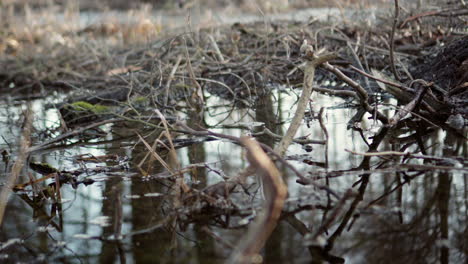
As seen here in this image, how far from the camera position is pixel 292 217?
4.17 feet

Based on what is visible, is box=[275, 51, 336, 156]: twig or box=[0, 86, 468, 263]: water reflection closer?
box=[0, 86, 468, 263]: water reflection

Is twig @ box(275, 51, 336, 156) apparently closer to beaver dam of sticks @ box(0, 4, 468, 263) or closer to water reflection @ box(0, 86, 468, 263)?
beaver dam of sticks @ box(0, 4, 468, 263)

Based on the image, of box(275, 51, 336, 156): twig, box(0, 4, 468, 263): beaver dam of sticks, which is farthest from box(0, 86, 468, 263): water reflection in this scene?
box(275, 51, 336, 156): twig

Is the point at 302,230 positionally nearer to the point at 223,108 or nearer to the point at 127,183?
the point at 127,183

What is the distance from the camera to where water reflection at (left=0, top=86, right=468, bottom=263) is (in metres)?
1.11

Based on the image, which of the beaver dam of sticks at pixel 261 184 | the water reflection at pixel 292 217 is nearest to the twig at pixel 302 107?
the beaver dam of sticks at pixel 261 184

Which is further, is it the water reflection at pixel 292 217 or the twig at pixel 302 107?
the twig at pixel 302 107

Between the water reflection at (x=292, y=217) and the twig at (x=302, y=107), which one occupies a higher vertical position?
the twig at (x=302, y=107)

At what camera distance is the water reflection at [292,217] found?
111 cm

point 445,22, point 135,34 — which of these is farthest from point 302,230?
point 135,34

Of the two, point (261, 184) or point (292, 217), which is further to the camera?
point (261, 184)

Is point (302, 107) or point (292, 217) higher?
point (302, 107)

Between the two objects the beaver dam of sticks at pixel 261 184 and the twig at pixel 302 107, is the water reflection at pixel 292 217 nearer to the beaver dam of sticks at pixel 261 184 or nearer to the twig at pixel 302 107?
the beaver dam of sticks at pixel 261 184

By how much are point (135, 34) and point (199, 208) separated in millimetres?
4404
